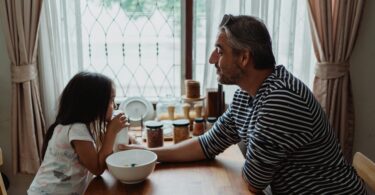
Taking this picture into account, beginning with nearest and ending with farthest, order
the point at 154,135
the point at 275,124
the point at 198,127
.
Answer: the point at 275,124, the point at 154,135, the point at 198,127

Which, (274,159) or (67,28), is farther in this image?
(67,28)

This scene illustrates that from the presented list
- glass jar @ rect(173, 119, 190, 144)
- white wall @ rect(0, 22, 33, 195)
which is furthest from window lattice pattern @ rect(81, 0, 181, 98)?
glass jar @ rect(173, 119, 190, 144)

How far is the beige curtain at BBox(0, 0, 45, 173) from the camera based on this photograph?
1.97 metres

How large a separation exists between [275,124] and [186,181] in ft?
1.21

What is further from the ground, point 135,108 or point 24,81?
point 24,81

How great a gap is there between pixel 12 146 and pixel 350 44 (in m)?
1.90

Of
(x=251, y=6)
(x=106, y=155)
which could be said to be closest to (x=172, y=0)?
(x=251, y=6)

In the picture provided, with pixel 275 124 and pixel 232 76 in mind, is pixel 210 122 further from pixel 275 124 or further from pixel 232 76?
pixel 275 124

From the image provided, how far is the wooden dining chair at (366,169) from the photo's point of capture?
123 cm

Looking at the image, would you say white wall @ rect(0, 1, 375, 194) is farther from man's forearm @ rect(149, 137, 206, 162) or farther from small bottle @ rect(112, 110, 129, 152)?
man's forearm @ rect(149, 137, 206, 162)

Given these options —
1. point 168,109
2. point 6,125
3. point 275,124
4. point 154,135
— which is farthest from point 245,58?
point 6,125

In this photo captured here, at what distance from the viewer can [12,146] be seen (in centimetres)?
211

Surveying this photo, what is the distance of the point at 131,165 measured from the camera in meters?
1.34

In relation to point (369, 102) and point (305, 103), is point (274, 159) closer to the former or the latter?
point (305, 103)
